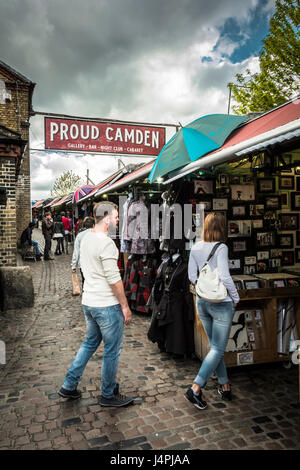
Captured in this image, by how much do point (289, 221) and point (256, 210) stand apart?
56cm

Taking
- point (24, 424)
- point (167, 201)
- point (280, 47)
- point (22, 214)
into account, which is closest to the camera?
point (24, 424)

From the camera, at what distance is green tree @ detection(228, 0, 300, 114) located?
40.6 feet

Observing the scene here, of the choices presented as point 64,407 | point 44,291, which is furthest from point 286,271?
point 44,291

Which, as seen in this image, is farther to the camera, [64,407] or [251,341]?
[251,341]

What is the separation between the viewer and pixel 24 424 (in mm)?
3068

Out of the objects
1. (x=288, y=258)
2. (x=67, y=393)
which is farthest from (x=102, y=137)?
(x=67, y=393)

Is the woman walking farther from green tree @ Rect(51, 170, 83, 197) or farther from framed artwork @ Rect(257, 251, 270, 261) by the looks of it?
green tree @ Rect(51, 170, 83, 197)

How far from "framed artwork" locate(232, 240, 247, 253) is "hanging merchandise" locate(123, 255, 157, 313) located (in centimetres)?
214

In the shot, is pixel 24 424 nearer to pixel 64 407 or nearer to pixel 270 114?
pixel 64 407

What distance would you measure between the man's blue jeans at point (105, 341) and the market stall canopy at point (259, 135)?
186 centimetres

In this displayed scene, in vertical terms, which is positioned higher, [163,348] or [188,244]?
[188,244]

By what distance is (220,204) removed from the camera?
445 centimetres

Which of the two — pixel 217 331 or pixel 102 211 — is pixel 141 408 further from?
pixel 102 211

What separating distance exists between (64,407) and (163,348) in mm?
1718
